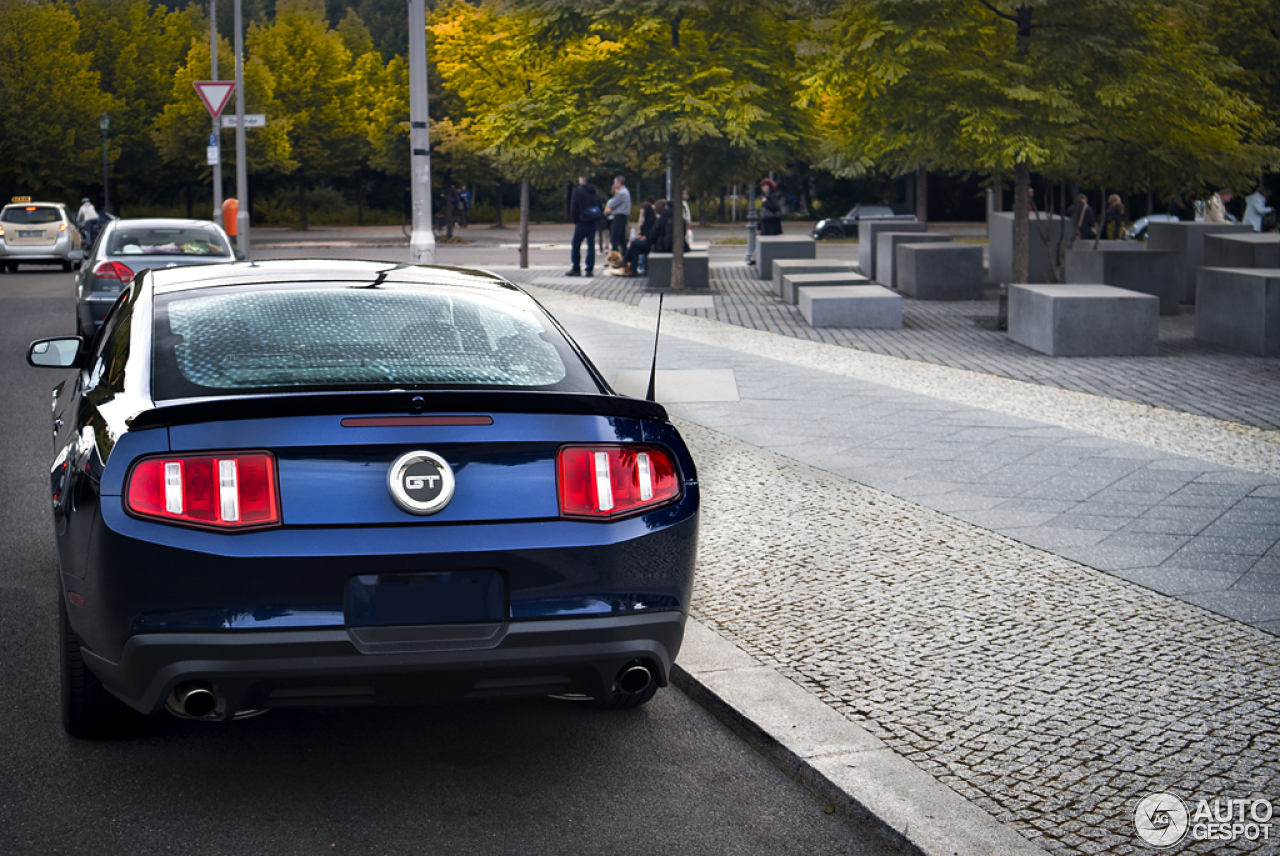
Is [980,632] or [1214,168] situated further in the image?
[1214,168]

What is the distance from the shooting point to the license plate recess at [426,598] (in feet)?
11.1

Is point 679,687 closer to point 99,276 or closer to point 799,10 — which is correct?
point 99,276

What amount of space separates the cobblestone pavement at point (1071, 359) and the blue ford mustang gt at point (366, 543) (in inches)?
299

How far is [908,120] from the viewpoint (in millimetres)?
16500

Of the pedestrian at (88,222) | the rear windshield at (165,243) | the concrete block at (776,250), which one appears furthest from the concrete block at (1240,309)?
the pedestrian at (88,222)

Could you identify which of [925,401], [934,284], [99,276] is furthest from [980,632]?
[934,284]

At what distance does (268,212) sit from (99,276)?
53.5 metres

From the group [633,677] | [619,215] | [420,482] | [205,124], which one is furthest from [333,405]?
[205,124]

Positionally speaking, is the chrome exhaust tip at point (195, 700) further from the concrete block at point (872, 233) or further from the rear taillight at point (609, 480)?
the concrete block at point (872, 233)

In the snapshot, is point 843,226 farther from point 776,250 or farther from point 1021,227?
point 1021,227

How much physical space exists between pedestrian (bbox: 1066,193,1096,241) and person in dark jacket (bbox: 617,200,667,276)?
8.03 meters

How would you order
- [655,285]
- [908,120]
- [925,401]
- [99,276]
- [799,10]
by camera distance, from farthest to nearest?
[655,285]
[799,10]
[908,120]
[99,276]
[925,401]

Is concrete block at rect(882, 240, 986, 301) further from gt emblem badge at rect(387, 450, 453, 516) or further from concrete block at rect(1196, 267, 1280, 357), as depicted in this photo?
gt emblem badge at rect(387, 450, 453, 516)

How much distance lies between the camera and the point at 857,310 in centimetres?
1666
